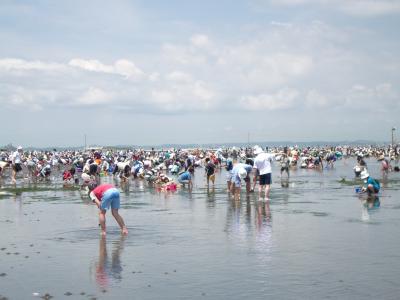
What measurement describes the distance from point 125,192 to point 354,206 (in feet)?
38.1

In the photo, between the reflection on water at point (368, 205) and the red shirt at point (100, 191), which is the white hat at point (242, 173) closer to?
the reflection on water at point (368, 205)

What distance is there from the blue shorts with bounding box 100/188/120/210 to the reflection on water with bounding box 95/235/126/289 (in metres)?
1.16

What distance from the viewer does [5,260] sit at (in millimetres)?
10977

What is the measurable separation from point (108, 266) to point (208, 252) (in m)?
1.95

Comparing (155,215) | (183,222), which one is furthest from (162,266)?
(155,215)

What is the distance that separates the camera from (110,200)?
1372 cm

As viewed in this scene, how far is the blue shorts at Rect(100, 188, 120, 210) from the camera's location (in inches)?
537

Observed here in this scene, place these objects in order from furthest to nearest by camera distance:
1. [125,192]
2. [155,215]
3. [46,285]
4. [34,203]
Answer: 1. [125,192]
2. [34,203]
3. [155,215]
4. [46,285]

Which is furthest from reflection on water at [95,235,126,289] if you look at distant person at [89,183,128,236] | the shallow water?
distant person at [89,183,128,236]

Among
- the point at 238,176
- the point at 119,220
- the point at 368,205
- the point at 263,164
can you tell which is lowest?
the point at 368,205

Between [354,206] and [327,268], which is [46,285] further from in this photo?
[354,206]

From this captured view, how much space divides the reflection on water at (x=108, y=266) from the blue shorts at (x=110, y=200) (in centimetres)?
116

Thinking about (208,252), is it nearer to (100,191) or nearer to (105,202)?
(105,202)

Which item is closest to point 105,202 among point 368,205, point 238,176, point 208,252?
point 208,252
